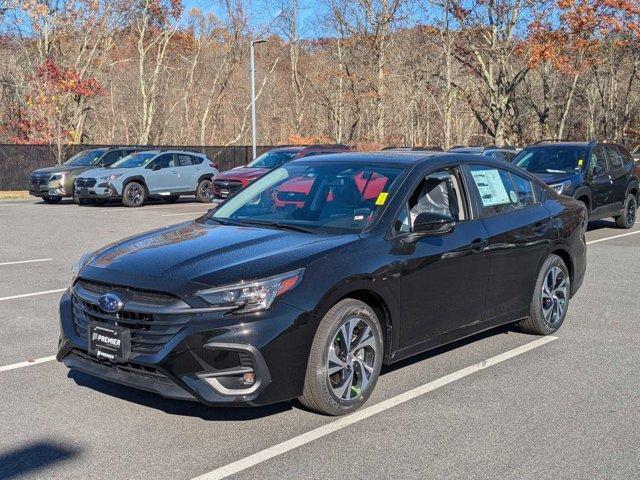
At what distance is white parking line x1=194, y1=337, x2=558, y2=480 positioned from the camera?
13.2 feet

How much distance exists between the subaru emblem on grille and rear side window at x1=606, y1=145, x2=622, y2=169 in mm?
12635

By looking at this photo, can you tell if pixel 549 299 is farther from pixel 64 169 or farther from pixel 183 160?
pixel 64 169

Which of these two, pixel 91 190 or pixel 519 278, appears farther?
pixel 91 190

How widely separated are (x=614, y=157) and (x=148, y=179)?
13794 millimetres

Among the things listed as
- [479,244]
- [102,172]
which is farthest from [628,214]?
[102,172]

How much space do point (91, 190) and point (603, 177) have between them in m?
14.2

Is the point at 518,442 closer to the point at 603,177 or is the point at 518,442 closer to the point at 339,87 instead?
the point at 603,177

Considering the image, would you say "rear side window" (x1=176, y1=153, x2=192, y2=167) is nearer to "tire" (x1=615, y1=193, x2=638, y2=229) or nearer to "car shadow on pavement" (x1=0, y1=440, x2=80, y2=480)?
"tire" (x1=615, y1=193, x2=638, y2=229)

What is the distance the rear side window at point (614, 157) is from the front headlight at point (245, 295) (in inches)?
482

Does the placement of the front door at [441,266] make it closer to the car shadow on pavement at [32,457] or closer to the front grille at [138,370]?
the front grille at [138,370]

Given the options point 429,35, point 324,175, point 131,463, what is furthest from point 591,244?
point 429,35

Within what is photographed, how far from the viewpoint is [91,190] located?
22.0 meters

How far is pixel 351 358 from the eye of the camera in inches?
191

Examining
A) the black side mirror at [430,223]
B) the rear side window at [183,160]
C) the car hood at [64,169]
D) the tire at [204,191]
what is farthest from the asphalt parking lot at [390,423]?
the tire at [204,191]
